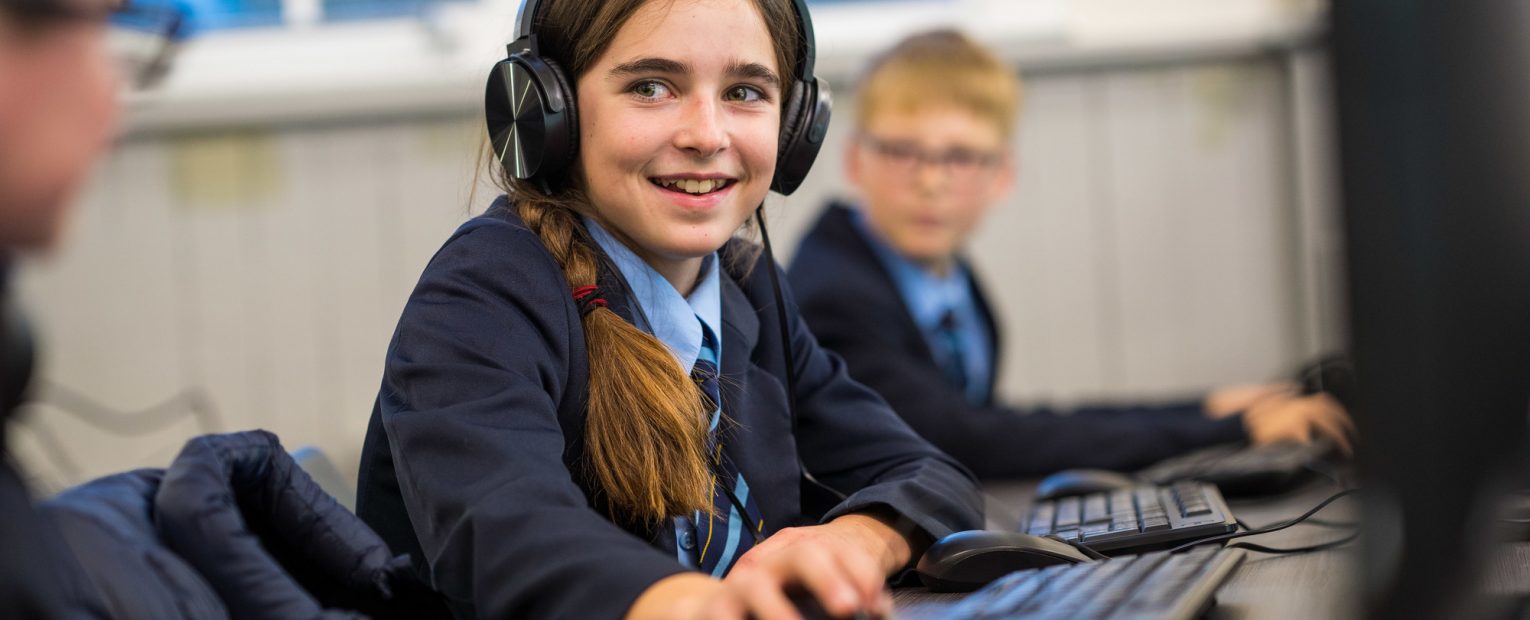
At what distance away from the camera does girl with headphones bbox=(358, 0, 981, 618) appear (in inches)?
25.8

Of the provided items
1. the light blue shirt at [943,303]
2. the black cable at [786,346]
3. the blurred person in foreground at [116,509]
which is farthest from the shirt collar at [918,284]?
the blurred person in foreground at [116,509]

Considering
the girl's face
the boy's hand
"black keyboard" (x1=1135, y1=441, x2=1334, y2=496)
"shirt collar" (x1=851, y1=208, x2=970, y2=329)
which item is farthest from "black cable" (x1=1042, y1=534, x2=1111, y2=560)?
"shirt collar" (x1=851, y1=208, x2=970, y2=329)

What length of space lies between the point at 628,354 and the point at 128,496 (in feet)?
0.92

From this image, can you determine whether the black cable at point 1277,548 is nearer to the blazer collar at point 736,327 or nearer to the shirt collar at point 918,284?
the blazer collar at point 736,327

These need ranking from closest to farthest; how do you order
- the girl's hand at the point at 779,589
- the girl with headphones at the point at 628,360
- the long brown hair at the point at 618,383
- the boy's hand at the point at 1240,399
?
the girl's hand at the point at 779,589, the girl with headphones at the point at 628,360, the long brown hair at the point at 618,383, the boy's hand at the point at 1240,399

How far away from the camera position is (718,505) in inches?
33.4

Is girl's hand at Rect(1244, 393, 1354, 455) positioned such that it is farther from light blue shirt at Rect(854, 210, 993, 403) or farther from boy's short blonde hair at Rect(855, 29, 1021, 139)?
boy's short blonde hair at Rect(855, 29, 1021, 139)

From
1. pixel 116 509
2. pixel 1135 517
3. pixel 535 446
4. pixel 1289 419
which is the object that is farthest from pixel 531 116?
pixel 1289 419

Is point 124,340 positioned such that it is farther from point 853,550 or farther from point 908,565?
point 853,550

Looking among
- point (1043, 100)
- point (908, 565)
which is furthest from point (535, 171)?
point (1043, 100)

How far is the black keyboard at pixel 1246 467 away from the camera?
1179 millimetres

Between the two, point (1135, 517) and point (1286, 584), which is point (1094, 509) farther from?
point (1286, 584)

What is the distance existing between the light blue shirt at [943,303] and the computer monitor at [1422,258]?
124 centimetres

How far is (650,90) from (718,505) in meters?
0.26
